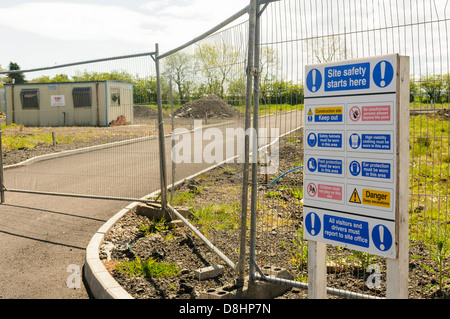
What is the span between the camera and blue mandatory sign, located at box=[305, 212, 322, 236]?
3.47 m

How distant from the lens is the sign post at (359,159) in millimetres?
3010

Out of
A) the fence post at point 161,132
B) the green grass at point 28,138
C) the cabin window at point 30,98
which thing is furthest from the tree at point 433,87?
the cabin window at point 30,98

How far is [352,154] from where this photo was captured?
3.23 meters

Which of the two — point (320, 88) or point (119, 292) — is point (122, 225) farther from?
point (320, 88)

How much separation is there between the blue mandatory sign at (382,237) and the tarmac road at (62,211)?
1556 mm

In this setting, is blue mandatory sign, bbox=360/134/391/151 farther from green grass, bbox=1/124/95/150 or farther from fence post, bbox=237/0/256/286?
green grass, bbox=1/124/95/150

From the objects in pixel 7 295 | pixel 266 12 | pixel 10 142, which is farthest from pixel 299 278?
pixel 10 142

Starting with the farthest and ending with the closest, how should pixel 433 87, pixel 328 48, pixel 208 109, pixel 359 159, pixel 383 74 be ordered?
pixel 208 109
pixel 328 48
pixel 433 87
pixel 359 159
pixel 383 74

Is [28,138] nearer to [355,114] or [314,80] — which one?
[314,80]
